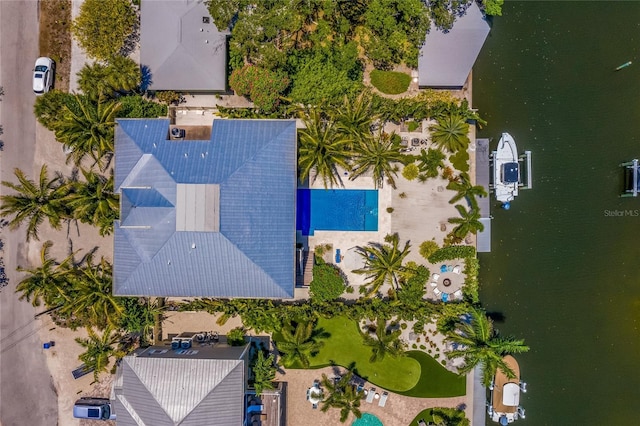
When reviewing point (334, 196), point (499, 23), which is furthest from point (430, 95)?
point (334, 196)

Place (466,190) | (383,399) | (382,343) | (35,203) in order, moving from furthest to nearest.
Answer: (383,399) → (466,190) → (382,343) → (35,203)

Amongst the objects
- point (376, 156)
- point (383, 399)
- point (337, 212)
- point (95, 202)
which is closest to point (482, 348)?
point (383, 399)

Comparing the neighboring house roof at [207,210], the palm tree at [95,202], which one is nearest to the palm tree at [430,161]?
the neighboring house roof at [207,210]

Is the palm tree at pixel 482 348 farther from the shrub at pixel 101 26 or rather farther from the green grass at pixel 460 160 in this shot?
the shrub at pixel 101 26

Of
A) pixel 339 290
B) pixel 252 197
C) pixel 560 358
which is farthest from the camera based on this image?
pixel 560 358

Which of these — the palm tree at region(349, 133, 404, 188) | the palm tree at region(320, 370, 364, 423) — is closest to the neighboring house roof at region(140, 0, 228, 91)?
the palm tree at region(349, 133, 404, 188)

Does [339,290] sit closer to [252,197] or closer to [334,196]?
[334,196]

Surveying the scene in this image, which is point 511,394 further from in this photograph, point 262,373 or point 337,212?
point 337,212
